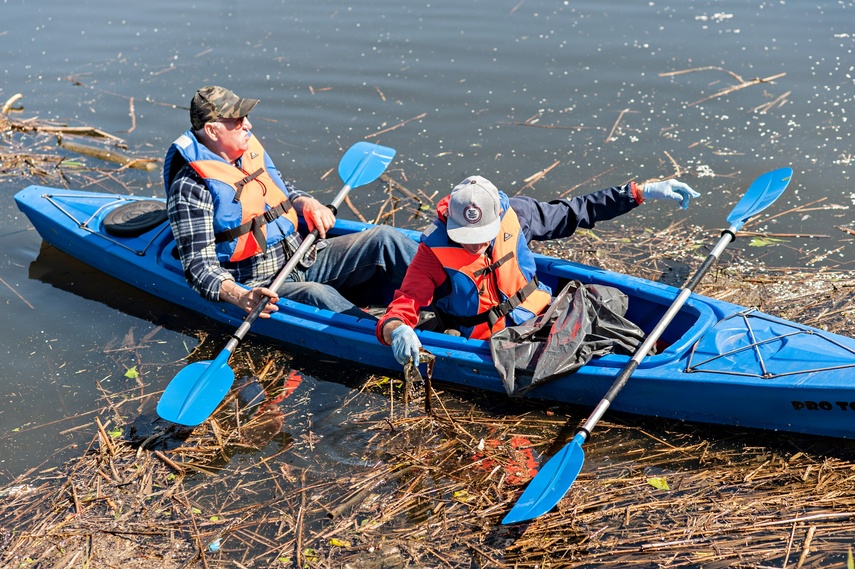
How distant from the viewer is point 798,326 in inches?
180

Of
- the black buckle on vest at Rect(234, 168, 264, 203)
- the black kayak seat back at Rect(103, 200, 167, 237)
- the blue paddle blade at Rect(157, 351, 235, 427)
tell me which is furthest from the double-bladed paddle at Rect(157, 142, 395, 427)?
the black kayak seat back at Rect(103, 200, 167, 237)

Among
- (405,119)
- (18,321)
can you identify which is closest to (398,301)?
(18,321)

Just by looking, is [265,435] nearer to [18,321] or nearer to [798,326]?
[18,321]

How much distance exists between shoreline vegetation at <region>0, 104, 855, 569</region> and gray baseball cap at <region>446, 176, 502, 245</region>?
1.07m

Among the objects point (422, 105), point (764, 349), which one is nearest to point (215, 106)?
point (764, 349)

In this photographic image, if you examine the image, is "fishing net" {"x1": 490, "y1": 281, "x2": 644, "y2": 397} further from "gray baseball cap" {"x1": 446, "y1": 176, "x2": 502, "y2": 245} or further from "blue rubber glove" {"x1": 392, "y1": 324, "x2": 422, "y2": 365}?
"gray baseball cap" {"x1": 446, "y1": 176, "x2": 502, "y2": 245}

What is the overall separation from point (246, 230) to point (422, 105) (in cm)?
349

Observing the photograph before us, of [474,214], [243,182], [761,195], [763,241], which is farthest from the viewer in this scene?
[763,241]

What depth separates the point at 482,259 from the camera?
4.59 meters

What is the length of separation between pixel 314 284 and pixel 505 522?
2.10m

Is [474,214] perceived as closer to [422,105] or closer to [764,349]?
[764,349]

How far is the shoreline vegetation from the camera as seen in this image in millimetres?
3979

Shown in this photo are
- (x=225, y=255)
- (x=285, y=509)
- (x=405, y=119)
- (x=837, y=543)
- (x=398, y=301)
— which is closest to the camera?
(x=837, y=543)

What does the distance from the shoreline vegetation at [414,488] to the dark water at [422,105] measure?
340 mm
